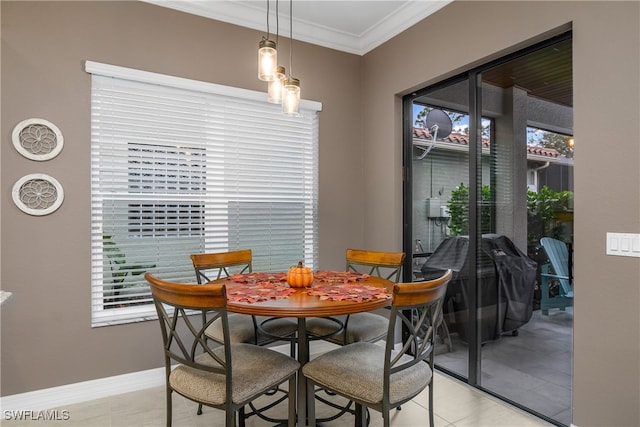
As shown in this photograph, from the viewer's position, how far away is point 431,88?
3.12m

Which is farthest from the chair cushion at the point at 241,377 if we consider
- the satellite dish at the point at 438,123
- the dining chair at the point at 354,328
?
the satellite dish at the point at 438,123

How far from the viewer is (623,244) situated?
183 cm

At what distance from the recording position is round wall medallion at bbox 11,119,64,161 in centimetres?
237

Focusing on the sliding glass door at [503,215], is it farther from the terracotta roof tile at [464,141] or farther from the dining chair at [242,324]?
A: the dining chair at [242,324]

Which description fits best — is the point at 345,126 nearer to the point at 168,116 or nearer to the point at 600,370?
the point at 168,116

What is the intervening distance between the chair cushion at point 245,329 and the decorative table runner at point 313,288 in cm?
32

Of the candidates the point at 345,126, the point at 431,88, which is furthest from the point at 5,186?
the point at 431,88

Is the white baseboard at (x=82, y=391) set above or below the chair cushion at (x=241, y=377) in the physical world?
below

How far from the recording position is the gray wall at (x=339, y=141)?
1.87 m

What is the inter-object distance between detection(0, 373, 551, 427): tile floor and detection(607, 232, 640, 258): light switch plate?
115 centimetres

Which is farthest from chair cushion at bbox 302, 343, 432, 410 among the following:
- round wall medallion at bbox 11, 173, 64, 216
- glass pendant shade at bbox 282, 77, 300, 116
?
round wall medallion at bbox 11, 173, 64, 216

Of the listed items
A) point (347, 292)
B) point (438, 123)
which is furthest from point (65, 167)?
point (438, 123)

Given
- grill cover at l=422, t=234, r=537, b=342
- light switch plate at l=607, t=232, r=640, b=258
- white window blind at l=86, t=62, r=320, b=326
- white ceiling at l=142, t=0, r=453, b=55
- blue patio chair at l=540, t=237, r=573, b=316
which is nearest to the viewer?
light switch plate at l=607, t=232, r=640, b=258

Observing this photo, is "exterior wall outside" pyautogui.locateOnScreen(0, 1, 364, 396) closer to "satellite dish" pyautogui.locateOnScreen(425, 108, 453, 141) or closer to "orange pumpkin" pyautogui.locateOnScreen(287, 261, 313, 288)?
"orange pumpkin" pyautogui.locateOnScreen(287, 261, 313, 288)
